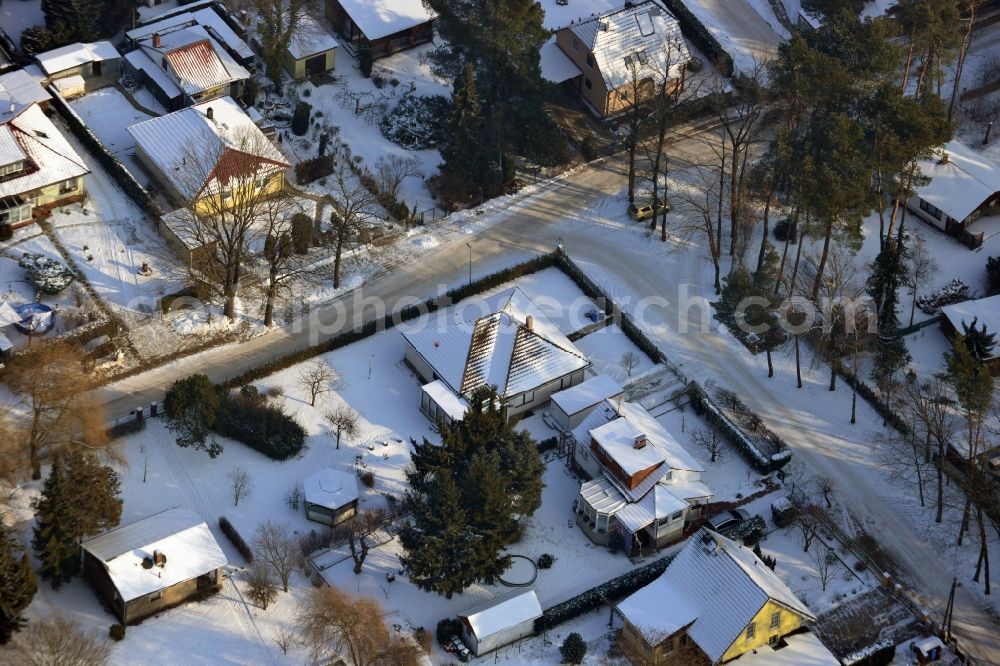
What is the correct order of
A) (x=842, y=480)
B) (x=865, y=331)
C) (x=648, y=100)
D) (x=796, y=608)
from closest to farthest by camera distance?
(x=796, y=608) < (x=842, y=480) < (x=865, y=331) < (x=648, y=100)

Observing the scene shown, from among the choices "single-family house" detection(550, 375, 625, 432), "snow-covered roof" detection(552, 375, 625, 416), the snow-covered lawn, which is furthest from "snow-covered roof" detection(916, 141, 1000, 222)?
the snow-covered lawn

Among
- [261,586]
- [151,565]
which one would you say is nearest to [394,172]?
[261,586]

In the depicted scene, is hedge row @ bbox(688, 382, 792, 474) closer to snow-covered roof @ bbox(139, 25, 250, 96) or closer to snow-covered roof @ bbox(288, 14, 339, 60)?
snow-covered roof @ bbox(288, 14, 339, 60)

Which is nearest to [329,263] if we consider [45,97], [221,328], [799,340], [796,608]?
[221,328]

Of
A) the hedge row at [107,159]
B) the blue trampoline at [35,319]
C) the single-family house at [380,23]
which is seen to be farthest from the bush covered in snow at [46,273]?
the single-family house at [380,23]

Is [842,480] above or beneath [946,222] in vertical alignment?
beneath

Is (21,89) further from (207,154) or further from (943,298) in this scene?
(943,298)

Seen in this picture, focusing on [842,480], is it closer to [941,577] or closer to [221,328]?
[941,577]
